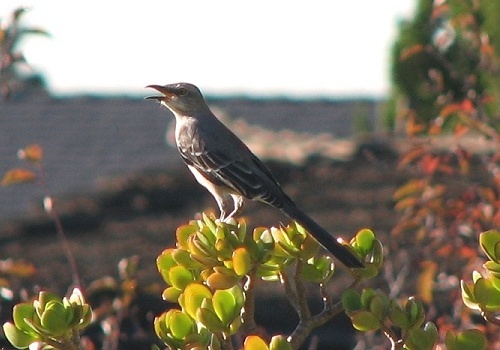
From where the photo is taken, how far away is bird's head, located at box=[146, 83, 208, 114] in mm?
6176

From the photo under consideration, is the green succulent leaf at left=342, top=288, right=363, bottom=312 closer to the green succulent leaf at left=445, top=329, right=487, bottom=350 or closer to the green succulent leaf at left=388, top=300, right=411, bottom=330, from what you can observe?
the green succulent leaf at left=388, top=300, right=411, bottom=330

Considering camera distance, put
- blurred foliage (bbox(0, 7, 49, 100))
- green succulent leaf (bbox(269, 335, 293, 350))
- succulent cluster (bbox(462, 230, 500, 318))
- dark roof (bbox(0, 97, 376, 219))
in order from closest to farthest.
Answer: green succulent leaf (bbox(269, 335, 293, 350))
succulent cluster (bbox(462, 230, 500, 318))
blurred foliage (bbox(0, 7, 49, 100))
dark roof (bbox(0, 97, 376, 219))

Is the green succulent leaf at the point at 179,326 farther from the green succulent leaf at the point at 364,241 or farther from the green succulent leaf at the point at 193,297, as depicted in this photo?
the green succulent leaf at the point at 364,241

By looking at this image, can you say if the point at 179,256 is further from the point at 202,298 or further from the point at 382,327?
the point at 382,327

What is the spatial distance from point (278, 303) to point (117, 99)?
19.0 m

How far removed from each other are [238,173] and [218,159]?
0.26m

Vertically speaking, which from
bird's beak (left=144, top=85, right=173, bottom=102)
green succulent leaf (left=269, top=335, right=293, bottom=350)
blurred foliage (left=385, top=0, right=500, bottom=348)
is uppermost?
green succulent leaf (left=269, top=335, right=293, bottom=350)

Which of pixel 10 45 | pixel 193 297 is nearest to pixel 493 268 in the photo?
pixel 193 297

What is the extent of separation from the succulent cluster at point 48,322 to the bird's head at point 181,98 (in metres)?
3.23

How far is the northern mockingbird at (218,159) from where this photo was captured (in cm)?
564

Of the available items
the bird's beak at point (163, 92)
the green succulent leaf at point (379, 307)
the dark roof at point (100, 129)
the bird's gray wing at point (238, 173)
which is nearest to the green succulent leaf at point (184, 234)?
the green succulent leaf at point (379, 307)

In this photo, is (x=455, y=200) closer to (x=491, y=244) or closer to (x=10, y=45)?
(x=10, y=45)

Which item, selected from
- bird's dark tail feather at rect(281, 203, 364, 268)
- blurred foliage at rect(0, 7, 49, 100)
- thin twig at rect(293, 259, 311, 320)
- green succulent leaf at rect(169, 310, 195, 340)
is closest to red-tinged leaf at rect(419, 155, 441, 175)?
bird's dark tail feather at rect(281, 203, 364, 268)

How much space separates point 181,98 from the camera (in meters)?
6.39
